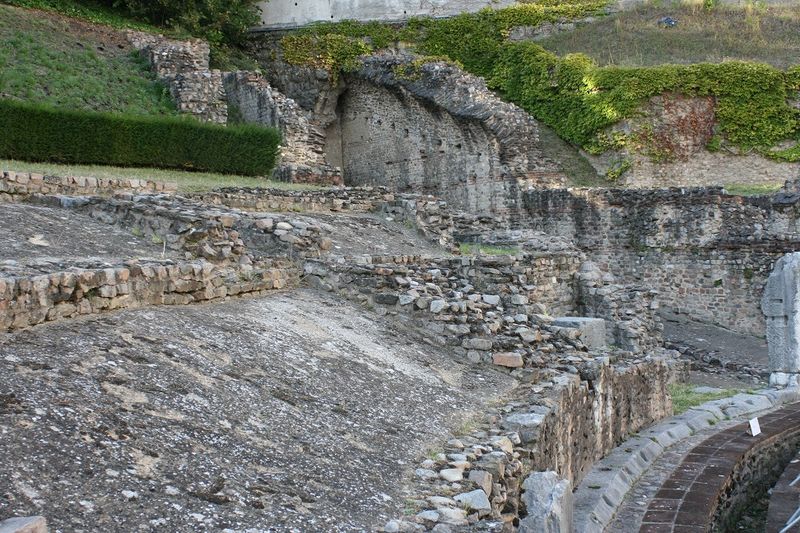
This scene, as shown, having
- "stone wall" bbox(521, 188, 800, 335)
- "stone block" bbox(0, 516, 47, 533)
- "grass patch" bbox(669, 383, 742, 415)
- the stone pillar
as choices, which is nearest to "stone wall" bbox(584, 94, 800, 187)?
"stone wall" bbox(521, 188, 800, 335)

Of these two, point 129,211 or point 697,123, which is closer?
point 129,211

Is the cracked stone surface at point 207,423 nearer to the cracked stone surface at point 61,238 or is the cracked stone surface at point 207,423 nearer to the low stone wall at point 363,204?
the cracked stone surface at point 61,238

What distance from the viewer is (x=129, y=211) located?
9.16 metres

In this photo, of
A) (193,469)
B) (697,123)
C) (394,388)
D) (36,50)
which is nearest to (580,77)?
(697,123)

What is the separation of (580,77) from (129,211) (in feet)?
67.6

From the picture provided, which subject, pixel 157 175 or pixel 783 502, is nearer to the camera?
pixel 783 502

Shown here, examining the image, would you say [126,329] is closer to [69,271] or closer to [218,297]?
[69,271]

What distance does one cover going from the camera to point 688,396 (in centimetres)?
1279

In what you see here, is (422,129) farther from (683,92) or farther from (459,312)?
(459,312)

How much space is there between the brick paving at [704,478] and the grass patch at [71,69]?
48.6ft

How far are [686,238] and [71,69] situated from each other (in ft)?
50.6

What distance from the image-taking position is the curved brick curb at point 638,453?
23.5 feet

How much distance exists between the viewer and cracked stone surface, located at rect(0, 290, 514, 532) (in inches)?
139

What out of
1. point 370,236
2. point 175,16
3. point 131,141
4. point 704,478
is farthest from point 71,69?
point 704,478
